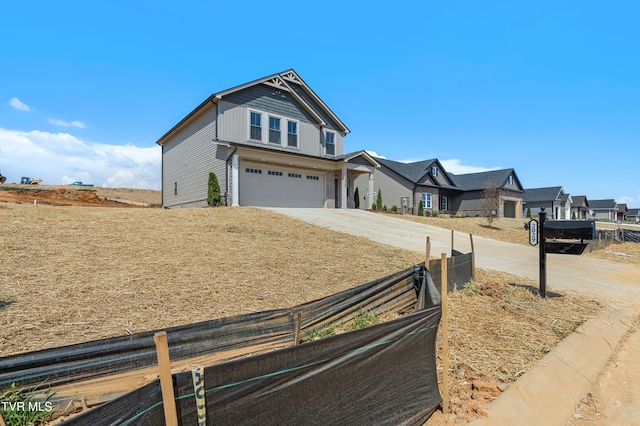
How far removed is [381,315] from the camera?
4832 mm

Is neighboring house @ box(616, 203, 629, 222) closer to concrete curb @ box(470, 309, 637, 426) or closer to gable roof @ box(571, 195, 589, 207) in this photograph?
gable roof @ box(571, 195, 589, 207)

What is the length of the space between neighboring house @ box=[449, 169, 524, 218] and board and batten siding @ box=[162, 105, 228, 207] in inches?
1161

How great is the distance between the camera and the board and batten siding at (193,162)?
749 inches

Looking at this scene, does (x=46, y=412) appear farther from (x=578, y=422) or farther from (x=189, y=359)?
(x=578, y=422)

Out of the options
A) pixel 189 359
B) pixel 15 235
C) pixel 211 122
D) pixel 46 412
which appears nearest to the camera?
pixel 46 412

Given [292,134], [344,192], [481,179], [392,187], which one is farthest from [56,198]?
[481,179]

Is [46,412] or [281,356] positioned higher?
[281,356]

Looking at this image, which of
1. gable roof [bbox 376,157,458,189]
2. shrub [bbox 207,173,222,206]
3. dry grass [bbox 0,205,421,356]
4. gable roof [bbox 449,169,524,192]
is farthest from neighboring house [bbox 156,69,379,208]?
gable roof [bbox 449,169,524,192]

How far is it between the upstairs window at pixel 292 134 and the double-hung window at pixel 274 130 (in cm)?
72

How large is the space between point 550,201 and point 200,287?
177 feet

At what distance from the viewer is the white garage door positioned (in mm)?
19328

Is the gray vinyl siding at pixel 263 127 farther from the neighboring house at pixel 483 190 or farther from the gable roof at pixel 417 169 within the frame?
the neighboring house at pixel 483 190

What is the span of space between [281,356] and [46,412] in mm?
1817

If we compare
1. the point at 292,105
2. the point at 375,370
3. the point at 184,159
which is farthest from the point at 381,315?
the point at 184,159
